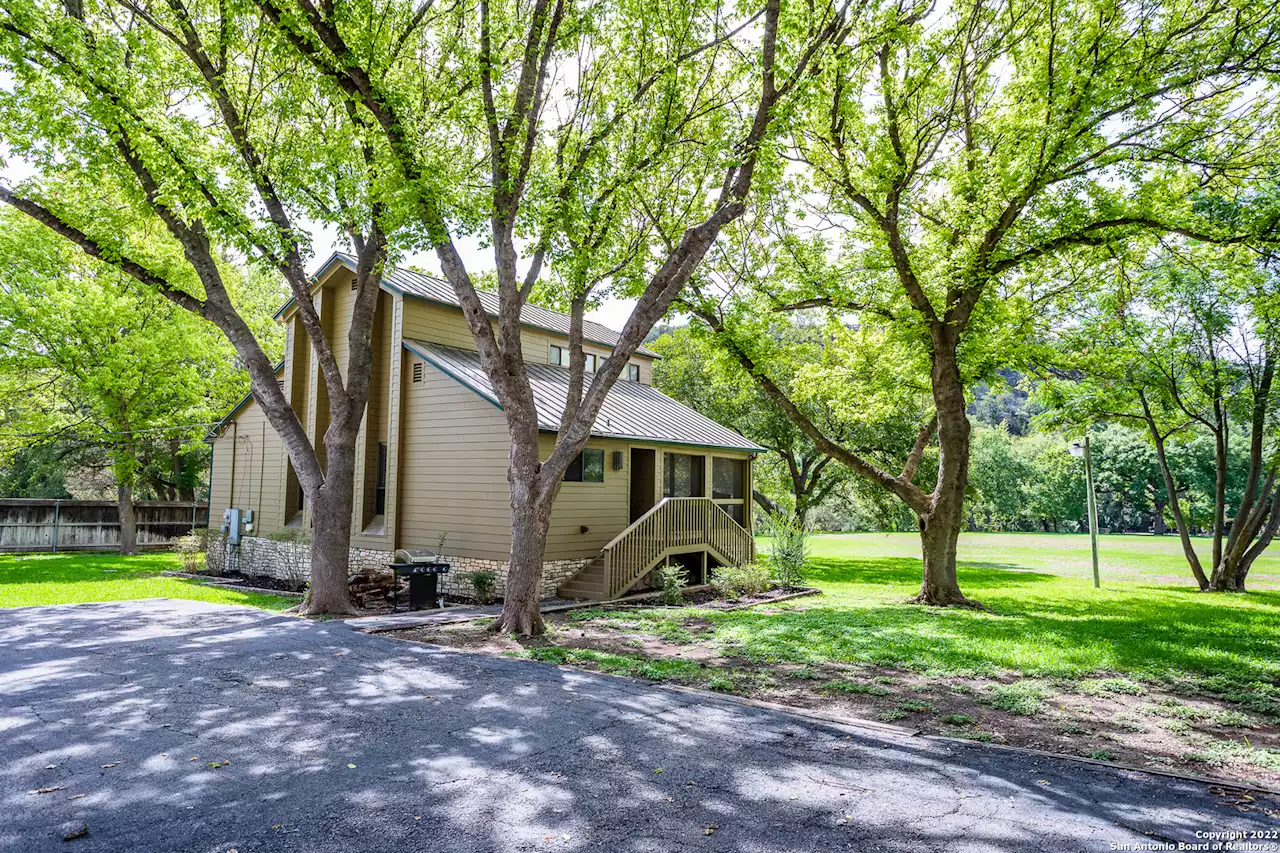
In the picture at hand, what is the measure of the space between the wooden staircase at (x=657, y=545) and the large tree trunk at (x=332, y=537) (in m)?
4.39

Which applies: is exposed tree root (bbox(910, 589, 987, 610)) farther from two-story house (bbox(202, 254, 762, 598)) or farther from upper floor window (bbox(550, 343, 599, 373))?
upper floor window (bbox(550, 343, 599, 373))

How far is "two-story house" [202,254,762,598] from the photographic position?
575 inches

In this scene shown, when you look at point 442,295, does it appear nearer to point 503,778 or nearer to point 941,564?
point 941,564

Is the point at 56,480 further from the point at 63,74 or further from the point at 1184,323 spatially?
the point at 1184,323

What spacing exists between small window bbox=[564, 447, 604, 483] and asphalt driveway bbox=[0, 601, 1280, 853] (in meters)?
7.88

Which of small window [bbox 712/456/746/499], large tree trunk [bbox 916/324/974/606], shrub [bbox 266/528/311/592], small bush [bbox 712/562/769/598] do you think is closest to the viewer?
large tree trunk [bbox 916/324/974/606]

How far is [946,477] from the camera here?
13711 mm

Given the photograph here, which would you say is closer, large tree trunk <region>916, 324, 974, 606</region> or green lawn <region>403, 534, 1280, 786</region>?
green lawn <region>403, 534, 1280, 786</region>

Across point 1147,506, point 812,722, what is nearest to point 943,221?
point 812,722

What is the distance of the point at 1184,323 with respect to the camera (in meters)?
17.1

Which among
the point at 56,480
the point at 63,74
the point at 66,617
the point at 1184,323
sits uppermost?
the point at 63,74

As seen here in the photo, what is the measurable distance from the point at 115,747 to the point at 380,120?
7.83m


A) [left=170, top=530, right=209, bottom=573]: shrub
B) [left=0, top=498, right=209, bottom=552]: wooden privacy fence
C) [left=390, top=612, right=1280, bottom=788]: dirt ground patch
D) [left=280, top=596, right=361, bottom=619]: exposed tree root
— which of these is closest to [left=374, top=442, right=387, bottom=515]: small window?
[left=280, top=596, right=361, bottom=619]: exposed tree root

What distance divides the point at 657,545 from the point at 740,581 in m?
1.99
